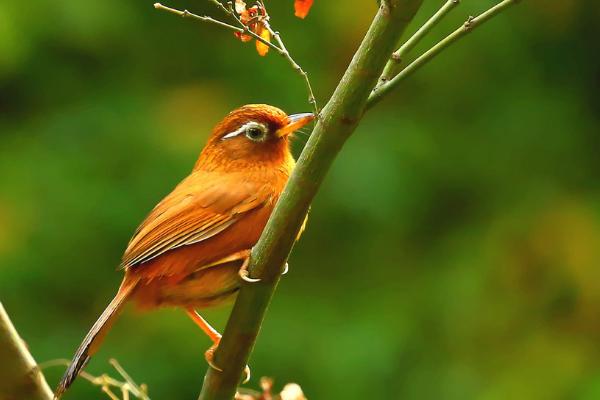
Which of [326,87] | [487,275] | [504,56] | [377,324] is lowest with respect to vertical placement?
[377,324]

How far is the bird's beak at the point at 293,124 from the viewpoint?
4.10m

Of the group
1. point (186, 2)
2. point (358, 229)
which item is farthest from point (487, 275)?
point (186, 2)

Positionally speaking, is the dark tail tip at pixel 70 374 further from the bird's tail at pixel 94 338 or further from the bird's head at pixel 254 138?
the bird's head at pixel 254 138

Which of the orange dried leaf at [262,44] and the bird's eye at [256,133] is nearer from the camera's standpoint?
the orange dried leaf at [262,44]

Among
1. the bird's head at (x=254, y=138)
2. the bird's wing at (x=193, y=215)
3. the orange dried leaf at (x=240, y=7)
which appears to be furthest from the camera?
the bird's head at (x=254, y=138)

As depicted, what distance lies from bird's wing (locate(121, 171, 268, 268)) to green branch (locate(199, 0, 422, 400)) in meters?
0.77

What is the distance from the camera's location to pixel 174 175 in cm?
665

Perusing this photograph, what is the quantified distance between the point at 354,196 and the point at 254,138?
93.7 inches

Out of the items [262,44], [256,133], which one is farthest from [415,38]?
[256,133]

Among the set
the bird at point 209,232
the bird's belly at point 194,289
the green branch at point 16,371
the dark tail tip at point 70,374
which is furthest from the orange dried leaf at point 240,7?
the dark tail tip at point 70,374

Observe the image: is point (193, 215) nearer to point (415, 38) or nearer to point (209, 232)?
point (209, 232)

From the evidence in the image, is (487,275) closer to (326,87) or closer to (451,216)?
(451,216)

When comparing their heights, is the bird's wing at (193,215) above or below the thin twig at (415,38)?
below

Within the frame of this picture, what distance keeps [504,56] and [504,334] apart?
1.72 metres
